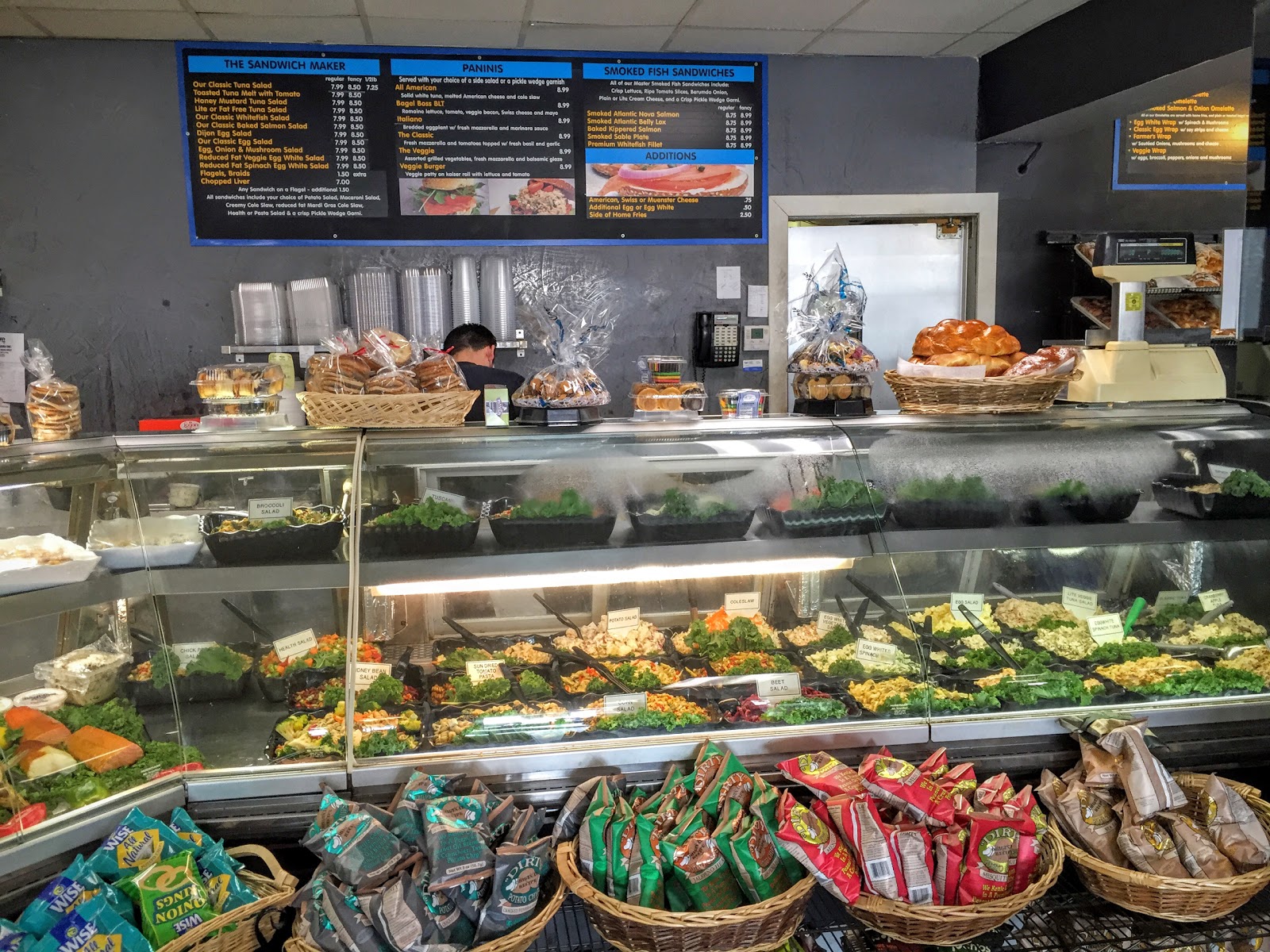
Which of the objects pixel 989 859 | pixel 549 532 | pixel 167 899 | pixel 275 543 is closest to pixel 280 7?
pixel 275 543

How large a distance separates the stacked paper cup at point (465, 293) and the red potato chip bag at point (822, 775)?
357 cm

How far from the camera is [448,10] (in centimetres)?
437

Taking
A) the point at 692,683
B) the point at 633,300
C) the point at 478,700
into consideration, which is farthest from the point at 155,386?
the point at 692,683

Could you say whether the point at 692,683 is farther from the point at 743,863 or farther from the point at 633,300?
Result: the point at 633,300

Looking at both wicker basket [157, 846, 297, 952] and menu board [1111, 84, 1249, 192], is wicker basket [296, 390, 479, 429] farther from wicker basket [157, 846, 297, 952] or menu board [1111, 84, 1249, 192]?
menu board [1111, 84, 1249, 192]

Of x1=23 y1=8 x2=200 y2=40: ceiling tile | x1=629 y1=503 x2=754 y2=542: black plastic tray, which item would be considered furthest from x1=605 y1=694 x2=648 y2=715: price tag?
x1=23 y1=8 x2=200 y2=40: ceiling tile

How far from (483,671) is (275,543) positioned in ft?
2.10

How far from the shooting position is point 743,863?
1.81 metres

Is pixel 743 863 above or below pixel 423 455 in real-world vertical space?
below

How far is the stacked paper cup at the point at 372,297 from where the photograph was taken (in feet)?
16.1

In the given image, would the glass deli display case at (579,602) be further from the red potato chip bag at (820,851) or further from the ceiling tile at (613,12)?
the ceiling tile at (613,12)

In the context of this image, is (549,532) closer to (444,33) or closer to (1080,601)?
(1080,601)

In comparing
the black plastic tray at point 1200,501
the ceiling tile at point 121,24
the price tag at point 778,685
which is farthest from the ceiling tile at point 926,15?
the price tag at point 778,685

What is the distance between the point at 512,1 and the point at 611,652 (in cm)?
330
